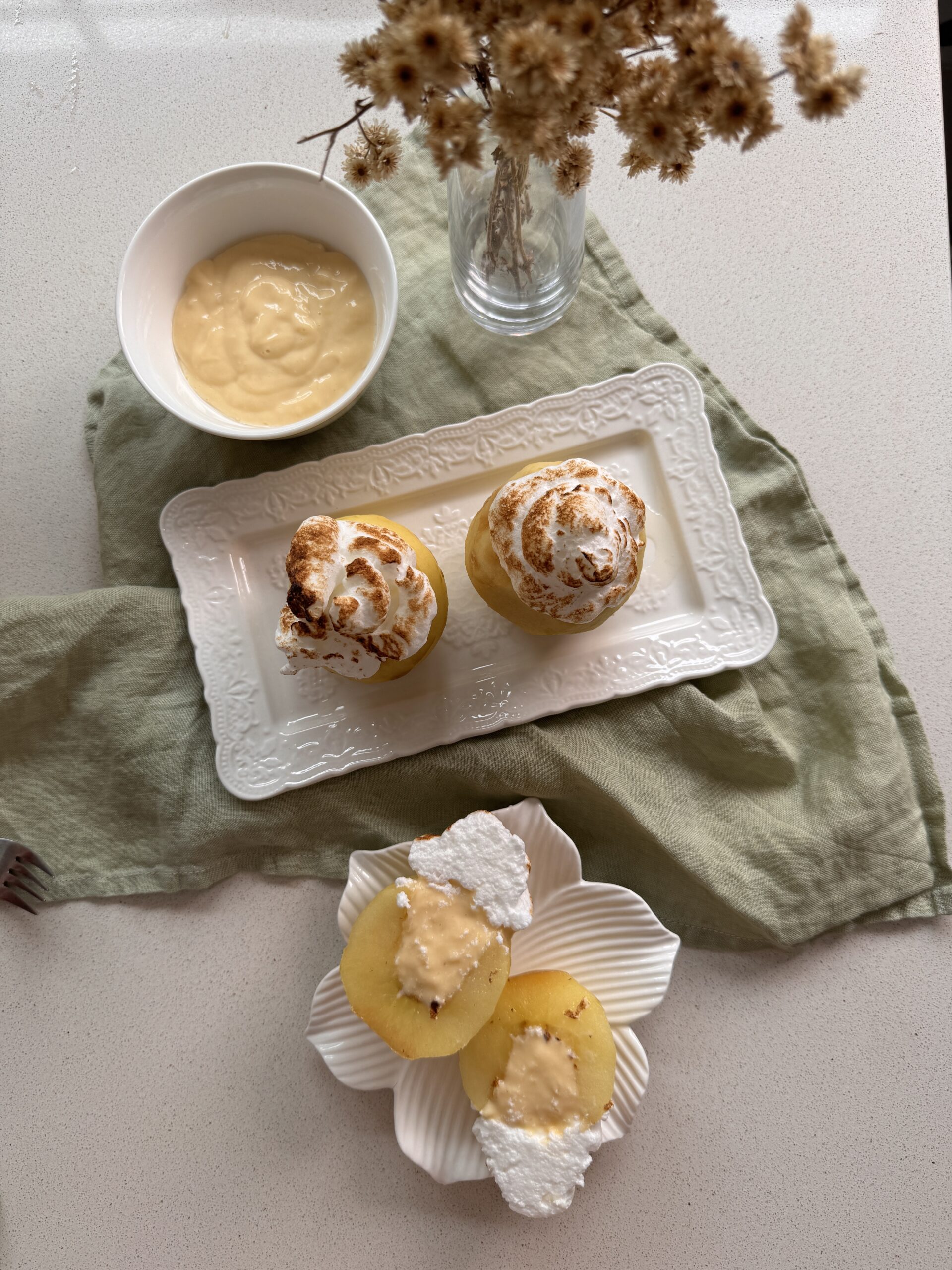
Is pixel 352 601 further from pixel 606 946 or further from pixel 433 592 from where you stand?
pixel 606 946

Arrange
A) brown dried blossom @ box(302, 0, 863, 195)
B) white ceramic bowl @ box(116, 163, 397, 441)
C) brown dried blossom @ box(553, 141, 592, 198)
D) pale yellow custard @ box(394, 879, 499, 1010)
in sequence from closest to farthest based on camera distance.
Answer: brown dried blossom @ box(302, 0, 863, 195), brown dried blossom @ box(553, 141, 592, 198), pale yellow custard @ box(394, 879, 499, 1010), white ceramic bowl @ box(116, 163, 397, 441)

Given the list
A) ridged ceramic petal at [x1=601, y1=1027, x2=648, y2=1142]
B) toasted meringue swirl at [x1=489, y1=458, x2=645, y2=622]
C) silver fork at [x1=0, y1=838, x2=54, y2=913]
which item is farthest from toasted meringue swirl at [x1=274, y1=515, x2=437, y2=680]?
ridged ceramic petal at [x1=601, y1=1027, x2=648, y2=1142]

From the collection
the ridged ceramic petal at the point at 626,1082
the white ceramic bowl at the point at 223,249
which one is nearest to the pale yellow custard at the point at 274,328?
the white ceramic bowl at the point at 223,249

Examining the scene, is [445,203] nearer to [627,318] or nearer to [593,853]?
[627,318]

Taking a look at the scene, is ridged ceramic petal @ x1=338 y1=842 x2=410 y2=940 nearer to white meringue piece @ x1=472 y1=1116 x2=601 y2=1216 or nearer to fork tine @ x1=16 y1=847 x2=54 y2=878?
white meringue piece @ x1=472 y1=1116 x2=601 y2=1216

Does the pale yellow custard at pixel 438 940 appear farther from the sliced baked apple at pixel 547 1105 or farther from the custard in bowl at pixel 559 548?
the custard in bowl at pixel 559 548

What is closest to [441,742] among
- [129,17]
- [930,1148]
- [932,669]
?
[932,669]

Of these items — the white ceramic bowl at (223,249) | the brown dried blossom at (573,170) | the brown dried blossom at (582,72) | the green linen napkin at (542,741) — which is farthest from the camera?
the green linen napkin at (542,741)
